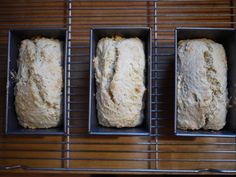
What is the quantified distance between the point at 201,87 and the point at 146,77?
0.24 m

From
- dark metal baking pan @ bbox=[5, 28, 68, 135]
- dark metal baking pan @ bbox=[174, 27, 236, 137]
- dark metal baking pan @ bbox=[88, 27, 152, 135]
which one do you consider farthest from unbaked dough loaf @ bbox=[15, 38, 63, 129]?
dark metal baking pan @ bbox=[174, 27, 236, 137]

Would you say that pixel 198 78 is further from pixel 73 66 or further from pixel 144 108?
pixel 73 66

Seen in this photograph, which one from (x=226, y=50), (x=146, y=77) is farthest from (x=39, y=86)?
(x=226, y=50)

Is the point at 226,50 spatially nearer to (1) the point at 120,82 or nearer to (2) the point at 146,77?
(2) the point at 146,77

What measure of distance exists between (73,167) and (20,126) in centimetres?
30

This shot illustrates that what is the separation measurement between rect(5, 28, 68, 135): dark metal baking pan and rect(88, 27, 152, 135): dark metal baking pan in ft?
0.38

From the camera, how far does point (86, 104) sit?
1420 millimetres

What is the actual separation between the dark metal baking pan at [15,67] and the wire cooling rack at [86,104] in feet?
0.27

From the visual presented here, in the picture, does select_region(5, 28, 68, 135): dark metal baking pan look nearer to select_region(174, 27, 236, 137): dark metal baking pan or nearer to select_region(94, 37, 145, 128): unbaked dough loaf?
select_region(94, 37, 145, 128): unbaked dough loaf

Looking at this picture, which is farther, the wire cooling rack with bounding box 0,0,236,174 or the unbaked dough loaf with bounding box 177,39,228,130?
the wire cooling rack with bounding box 0,0,236,174

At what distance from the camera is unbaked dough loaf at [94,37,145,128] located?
1290mm

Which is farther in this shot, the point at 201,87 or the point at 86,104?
the point at 86,104

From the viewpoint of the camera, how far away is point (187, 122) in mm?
1288

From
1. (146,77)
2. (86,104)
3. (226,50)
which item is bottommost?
(86,104)
